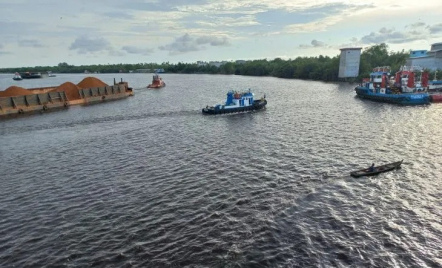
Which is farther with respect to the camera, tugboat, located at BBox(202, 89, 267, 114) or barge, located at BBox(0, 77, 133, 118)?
barge, located at BBox(0, 77, 133, 118)

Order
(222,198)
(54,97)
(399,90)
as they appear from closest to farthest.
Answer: (222,198), (399,90), (54,97)

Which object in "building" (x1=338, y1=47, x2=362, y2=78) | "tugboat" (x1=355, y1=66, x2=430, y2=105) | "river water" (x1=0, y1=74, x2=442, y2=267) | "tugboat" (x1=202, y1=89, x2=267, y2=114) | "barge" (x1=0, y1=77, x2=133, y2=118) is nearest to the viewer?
"river water" (x1=0, y1=74, x2=442, y2=267)

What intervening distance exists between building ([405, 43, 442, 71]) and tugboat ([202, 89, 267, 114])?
375 ft

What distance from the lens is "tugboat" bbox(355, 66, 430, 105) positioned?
3622 inches

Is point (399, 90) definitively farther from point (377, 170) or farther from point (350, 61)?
point (350, 61)

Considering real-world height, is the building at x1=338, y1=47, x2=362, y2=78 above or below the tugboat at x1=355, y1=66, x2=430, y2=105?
above

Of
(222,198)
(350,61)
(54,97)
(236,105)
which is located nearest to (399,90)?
(236,105)

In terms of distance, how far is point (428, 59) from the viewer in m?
153

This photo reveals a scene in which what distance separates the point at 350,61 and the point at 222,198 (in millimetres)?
168088

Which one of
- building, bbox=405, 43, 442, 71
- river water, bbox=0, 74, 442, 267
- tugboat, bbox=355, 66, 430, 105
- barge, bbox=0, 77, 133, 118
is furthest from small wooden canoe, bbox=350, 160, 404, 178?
building, bbox=405, 43, 442, 71

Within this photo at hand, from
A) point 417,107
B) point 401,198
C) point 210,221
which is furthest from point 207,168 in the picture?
point 417,107

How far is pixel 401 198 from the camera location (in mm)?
32469

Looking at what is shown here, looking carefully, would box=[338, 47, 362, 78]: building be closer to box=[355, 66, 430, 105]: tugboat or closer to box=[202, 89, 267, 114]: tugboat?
box=[355, 66, 430, 105]: tugboat

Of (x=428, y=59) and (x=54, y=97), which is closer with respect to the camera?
(x=54, y=97)
